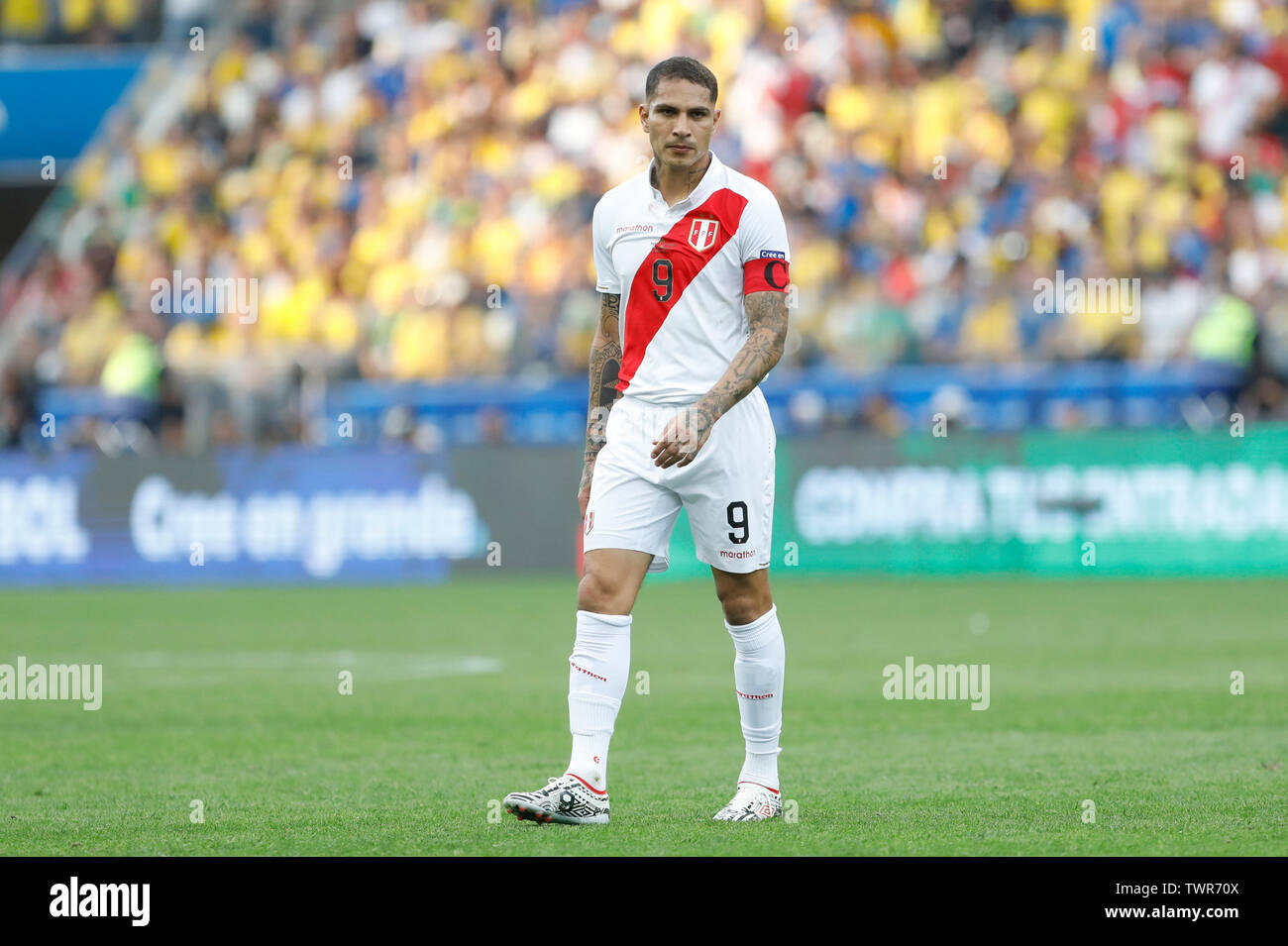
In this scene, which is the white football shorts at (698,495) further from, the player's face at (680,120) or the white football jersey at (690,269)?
the player's face at (680,120)

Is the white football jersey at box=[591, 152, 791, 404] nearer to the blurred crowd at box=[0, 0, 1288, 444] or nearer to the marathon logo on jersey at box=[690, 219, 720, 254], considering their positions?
the marathon logo on jersey at box=[690, 219, 720, 254]

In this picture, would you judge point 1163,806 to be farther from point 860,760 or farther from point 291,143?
point 291,143

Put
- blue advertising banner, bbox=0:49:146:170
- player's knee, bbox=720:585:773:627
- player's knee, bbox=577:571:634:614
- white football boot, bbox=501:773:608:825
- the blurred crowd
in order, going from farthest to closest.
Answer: blue advertising banner, bbox=0:49:146:170 < the blurred crowd < player's knee, bbox=720:585:773:627 < player's knee, bbox=577:571:634:614 < white football boot, bbox=501:773:608:825

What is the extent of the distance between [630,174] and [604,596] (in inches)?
640

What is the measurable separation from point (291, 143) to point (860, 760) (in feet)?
62.5

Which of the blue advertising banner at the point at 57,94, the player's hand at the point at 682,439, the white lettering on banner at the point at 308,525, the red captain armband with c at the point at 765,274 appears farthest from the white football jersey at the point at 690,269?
the blue advertising banner at the point at 57,94

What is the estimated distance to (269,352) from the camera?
2075 centimetres

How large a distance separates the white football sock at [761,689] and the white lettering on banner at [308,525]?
1281cm

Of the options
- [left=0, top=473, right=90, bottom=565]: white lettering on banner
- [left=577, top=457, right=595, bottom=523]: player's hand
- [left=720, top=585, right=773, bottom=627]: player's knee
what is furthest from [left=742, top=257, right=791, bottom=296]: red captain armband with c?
[left=0, top=473, right=90, bottom=565]: white lettering on banner

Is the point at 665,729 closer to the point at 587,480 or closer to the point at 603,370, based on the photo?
the point at 587,480

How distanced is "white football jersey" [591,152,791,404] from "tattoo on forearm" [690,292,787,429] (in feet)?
0.18

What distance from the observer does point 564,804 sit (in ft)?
21.1

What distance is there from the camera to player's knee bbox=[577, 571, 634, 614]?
6.60 metres

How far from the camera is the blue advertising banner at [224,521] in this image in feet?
64.5
